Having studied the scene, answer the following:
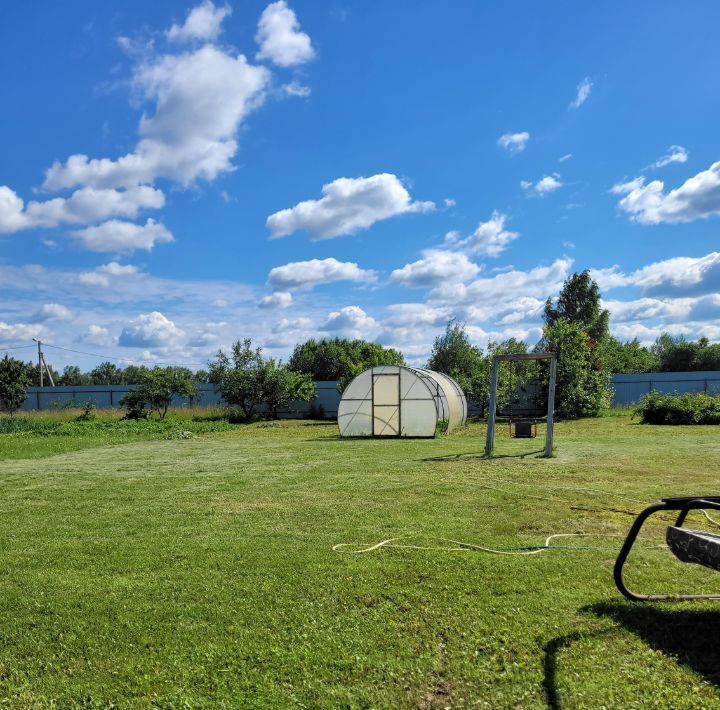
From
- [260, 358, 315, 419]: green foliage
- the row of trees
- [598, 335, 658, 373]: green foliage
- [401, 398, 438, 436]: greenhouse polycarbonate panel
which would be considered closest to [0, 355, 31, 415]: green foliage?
the row of trees

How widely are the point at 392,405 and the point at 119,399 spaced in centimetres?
2647

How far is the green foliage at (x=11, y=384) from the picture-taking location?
1580 inches

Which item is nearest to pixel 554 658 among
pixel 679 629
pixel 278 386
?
pixel 679 629

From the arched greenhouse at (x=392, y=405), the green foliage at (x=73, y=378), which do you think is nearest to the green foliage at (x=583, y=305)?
the arched greenhouse at (x=392, y=405)

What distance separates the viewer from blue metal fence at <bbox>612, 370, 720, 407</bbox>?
32906 millimetres

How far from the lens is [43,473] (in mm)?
11648

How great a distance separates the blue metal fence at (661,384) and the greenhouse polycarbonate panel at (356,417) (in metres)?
18.2

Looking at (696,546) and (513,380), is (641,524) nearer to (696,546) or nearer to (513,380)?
(696,546)

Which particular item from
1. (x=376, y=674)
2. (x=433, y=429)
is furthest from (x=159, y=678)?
(x=433, y=429)

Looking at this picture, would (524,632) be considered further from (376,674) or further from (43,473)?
(43,473)

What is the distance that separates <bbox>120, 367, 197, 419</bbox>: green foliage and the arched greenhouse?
15447 millimetres

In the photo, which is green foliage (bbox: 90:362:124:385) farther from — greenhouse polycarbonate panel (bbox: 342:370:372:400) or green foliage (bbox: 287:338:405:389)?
greenhouse polycarbonate panel (bbox: 342:370:372:400)

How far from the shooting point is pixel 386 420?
20.6 metres

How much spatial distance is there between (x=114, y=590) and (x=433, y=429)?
16.3 meters
